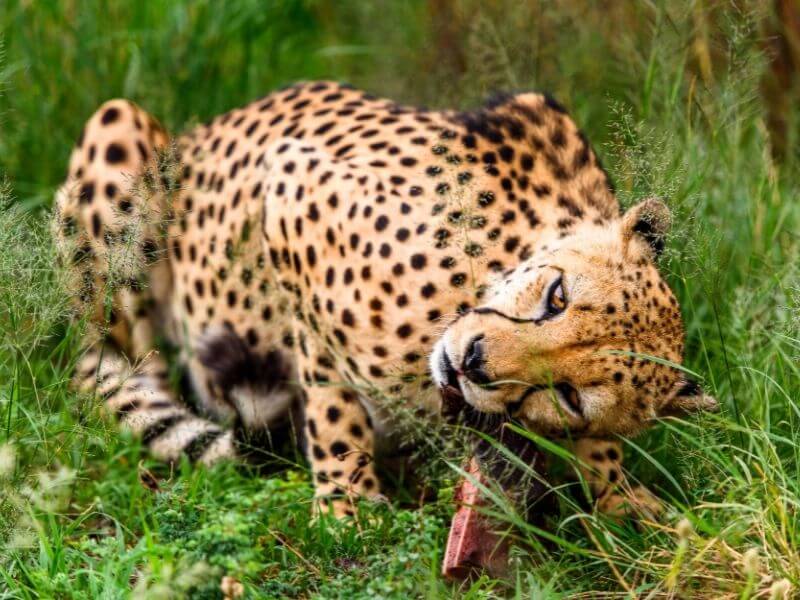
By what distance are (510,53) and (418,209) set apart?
1670 millimetres

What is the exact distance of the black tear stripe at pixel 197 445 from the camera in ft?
12.5

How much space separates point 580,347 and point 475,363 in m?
0.25

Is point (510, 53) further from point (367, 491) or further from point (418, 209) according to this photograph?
point (367, 491)

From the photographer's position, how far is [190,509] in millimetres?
2984

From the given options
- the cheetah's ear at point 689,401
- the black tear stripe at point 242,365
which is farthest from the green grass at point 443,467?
the black tear stripe at point 242,365

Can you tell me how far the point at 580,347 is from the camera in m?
2.91

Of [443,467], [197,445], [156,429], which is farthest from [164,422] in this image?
[443,467]

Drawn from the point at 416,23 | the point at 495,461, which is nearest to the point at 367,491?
the point at 495,461

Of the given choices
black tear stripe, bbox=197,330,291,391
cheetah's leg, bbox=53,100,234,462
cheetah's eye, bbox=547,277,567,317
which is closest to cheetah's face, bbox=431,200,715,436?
cheetah's eye, bbox=547,277,567,317

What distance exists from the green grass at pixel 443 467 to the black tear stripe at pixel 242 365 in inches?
11.2

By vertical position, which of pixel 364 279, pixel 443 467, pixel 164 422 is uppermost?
pixel 364 279

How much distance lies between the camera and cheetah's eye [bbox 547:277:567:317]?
2969mm

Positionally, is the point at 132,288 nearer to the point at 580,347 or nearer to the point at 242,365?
the point at 242,365

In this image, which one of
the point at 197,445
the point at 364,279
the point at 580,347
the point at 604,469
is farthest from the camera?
the point at 197,445
